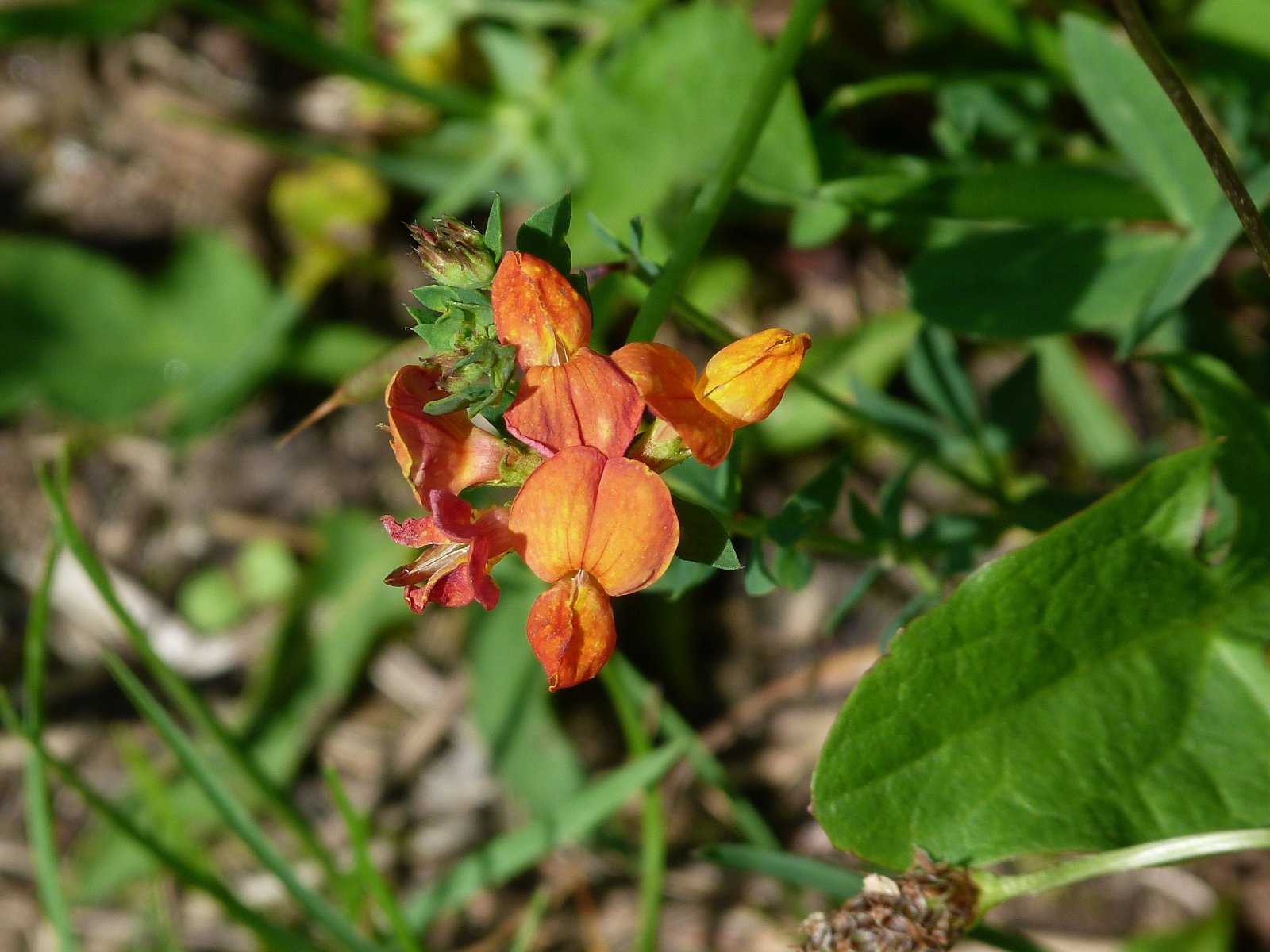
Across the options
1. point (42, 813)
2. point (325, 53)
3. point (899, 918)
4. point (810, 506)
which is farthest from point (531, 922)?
point (325, 53)

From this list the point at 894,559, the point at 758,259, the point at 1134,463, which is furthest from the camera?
the point at 758,259

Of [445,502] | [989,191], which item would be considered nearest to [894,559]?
[989,191]

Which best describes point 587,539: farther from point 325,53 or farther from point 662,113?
point 325,53

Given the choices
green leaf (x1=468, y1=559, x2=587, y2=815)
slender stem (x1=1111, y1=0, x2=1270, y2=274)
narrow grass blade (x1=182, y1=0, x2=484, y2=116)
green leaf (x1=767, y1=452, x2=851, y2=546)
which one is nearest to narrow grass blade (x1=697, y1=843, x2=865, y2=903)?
green leaf (x1=767, y1=452, x2=851, y2=546)

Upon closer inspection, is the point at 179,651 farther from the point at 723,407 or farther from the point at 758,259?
the point at 723,407

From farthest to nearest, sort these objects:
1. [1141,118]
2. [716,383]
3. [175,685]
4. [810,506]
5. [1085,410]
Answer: [1085,410] < [175,685] < [1141,118] < [810,506] < [716,383]

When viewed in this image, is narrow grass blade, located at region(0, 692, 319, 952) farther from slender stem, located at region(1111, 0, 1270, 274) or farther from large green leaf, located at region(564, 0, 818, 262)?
slender stem, located at region(1111, 0, 1270, 274)
